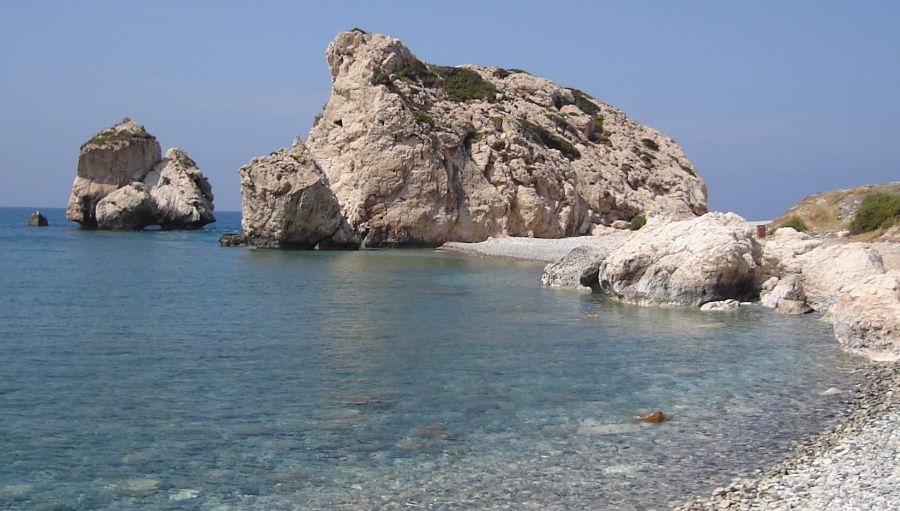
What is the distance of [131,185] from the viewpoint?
79875mm

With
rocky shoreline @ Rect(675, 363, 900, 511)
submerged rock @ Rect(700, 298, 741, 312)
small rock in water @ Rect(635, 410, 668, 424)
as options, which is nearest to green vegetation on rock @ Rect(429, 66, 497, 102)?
submerged rock @ Rect(700, 298, 741, 312)

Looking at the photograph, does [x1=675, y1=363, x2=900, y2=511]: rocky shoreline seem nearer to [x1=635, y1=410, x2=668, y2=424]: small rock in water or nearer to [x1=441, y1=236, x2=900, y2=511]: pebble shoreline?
[x1=441, y1=236, x2=900, y2=511]: pebble shoreline

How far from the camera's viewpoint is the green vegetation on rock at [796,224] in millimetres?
42656

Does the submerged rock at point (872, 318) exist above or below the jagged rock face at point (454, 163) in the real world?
below

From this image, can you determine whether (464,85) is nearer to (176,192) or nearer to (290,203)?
(290,203)

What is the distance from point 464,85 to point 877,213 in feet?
136

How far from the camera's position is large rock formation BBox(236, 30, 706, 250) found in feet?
185

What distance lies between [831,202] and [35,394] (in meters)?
42.5

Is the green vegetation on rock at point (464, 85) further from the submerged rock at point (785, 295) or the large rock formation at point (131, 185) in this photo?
the submerged rock at point (785, 295)

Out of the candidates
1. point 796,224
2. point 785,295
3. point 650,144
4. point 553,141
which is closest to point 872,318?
point 785,295

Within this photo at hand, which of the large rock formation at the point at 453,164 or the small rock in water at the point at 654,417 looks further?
the large rock formation at the point at 453,164

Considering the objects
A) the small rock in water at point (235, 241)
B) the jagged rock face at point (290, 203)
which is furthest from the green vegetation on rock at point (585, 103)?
the small rock in water at point (235, 241)

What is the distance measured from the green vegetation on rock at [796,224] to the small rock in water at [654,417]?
109 feet

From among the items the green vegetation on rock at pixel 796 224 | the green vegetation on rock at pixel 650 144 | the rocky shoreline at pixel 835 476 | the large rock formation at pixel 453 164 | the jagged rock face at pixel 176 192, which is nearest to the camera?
the rocky shoreline at pixel 835 476
